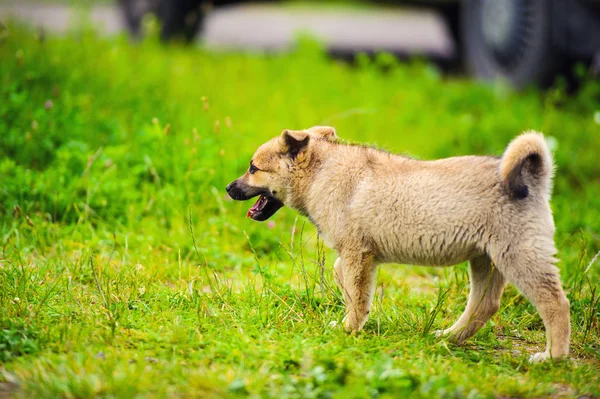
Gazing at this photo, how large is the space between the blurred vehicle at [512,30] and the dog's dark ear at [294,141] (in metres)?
3.72

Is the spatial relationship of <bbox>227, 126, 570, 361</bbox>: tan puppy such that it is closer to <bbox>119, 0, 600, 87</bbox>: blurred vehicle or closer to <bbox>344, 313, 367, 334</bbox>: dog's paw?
<bbox>344, 313, 367, 334</bbox>: dog's paw

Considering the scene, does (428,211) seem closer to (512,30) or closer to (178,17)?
(512,30)

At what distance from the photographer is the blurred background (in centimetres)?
711

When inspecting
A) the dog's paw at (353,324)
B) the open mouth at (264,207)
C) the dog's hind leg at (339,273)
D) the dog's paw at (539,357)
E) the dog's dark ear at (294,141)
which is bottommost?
the dog's paw at (353,324)

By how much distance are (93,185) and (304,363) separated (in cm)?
239

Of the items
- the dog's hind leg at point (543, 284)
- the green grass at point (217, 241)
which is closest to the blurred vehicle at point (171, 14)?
the green grass at point (217, 241)

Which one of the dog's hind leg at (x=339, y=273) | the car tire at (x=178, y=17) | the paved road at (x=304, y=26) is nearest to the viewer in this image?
the dog's hind leg at (x=339, y=273)

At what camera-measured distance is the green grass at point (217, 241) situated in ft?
10.5

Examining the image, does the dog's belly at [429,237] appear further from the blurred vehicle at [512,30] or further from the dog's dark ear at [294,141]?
the blurred vehicle at [512,30]

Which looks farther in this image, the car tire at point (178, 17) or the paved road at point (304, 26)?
the paved road at point (304, 26)

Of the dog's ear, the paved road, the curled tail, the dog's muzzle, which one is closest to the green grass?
the dog's muzzle

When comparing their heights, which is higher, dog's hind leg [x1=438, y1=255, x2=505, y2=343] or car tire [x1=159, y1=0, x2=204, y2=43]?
car tire [x1=159, y1=0, x2=204, y2=43]

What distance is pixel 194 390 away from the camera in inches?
116

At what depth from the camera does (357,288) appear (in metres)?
3.75
